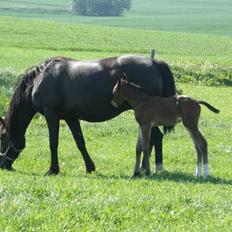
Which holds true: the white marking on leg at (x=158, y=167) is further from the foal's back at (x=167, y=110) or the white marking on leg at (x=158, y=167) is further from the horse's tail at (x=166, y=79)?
the foal's back at (x=167, y=110)

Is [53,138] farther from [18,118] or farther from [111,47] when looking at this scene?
[111,47]

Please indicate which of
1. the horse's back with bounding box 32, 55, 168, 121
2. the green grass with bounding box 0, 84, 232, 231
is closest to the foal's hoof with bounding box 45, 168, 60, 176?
the green grass with bounding box 0, 84, 232, 231

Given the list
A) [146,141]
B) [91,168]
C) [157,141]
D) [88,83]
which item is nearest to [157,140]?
[157,141]

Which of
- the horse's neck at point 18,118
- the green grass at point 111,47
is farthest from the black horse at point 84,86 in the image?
the green grass at point 111,47

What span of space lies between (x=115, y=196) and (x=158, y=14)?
124031mm

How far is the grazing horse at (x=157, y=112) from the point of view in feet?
37.7

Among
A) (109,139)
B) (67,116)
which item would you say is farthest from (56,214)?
(109,139)

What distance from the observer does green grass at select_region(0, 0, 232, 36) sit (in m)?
101

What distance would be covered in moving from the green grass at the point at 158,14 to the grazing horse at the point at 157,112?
80.3 metres

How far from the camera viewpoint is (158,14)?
429 ft

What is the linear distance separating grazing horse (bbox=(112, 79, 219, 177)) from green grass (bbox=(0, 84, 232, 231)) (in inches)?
23.1

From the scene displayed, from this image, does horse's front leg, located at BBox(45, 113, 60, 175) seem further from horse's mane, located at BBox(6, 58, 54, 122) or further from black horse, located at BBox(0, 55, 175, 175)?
horse's mane, located at BBox(6, 58, 54, 122)

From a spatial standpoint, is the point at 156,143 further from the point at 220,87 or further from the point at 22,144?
the point at 220,87

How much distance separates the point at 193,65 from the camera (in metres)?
39.5
